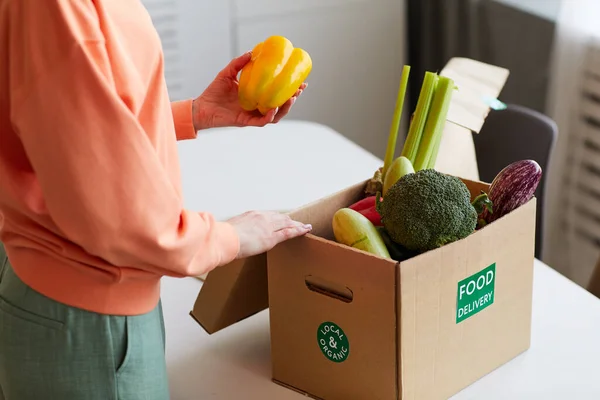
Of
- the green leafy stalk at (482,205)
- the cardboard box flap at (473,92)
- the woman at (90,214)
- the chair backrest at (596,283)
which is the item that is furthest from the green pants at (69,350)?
the chair backrest at (596,283)

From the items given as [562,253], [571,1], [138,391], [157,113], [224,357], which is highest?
[157,113]

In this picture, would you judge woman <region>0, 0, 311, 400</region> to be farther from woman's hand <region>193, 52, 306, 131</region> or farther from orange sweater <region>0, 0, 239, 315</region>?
woman's hand <region>193, 52, 306, 131</region>

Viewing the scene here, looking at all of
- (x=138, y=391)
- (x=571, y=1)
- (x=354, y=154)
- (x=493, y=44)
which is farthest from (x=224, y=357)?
(x=493, y=44)

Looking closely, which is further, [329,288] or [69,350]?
[329,288]

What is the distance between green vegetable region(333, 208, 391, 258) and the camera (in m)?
1.09

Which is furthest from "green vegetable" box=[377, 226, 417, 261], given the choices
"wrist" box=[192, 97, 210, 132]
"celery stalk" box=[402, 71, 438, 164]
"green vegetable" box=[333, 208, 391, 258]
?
"wrist" box=[192, 97, 210, 132]

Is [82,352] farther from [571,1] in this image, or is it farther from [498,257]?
[571,1]

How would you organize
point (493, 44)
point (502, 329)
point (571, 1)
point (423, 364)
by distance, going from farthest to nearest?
point (493, 44)
point (571, 1)
point (502, 329)
point (423, 364)

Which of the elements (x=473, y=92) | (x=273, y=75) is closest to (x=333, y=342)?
(x=273, y=75)

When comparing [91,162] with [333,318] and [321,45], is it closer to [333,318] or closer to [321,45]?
[333,318]

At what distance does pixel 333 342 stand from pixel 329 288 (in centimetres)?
8

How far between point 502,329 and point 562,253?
1.54 meters

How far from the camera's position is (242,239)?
1.04 m

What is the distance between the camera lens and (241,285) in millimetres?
1218
